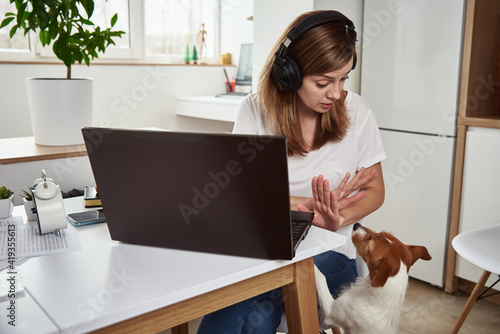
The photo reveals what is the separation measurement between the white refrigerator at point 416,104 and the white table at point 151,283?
1.42 metres

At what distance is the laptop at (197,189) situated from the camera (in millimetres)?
790

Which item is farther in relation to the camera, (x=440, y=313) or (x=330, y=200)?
(x=440, y=313)

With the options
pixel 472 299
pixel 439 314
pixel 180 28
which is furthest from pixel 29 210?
pixel 180 28

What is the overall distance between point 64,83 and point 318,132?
45.0 inches

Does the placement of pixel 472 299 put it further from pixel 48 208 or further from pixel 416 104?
pixel 48 208

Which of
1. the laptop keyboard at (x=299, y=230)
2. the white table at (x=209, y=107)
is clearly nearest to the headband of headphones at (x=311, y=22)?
the laptop keyboard at (x=299, y=230)

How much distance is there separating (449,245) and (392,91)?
781mm

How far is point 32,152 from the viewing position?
1.99 metres

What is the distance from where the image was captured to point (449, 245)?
7.41ft

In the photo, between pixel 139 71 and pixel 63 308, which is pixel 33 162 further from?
pixel 139 71

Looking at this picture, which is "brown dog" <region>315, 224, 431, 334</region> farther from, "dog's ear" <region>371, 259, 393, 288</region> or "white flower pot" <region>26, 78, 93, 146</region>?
"white flower pot" <region>26, 78, 93, 146</region>

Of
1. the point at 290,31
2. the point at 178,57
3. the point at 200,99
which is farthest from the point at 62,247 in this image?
the point at 178,57

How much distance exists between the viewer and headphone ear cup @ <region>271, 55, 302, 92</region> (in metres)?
1.27

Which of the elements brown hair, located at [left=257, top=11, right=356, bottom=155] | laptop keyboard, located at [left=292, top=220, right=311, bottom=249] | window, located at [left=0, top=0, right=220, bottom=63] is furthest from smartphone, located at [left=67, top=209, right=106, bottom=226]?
window, located at [left=0, top=0, right=220, bottom=63]
